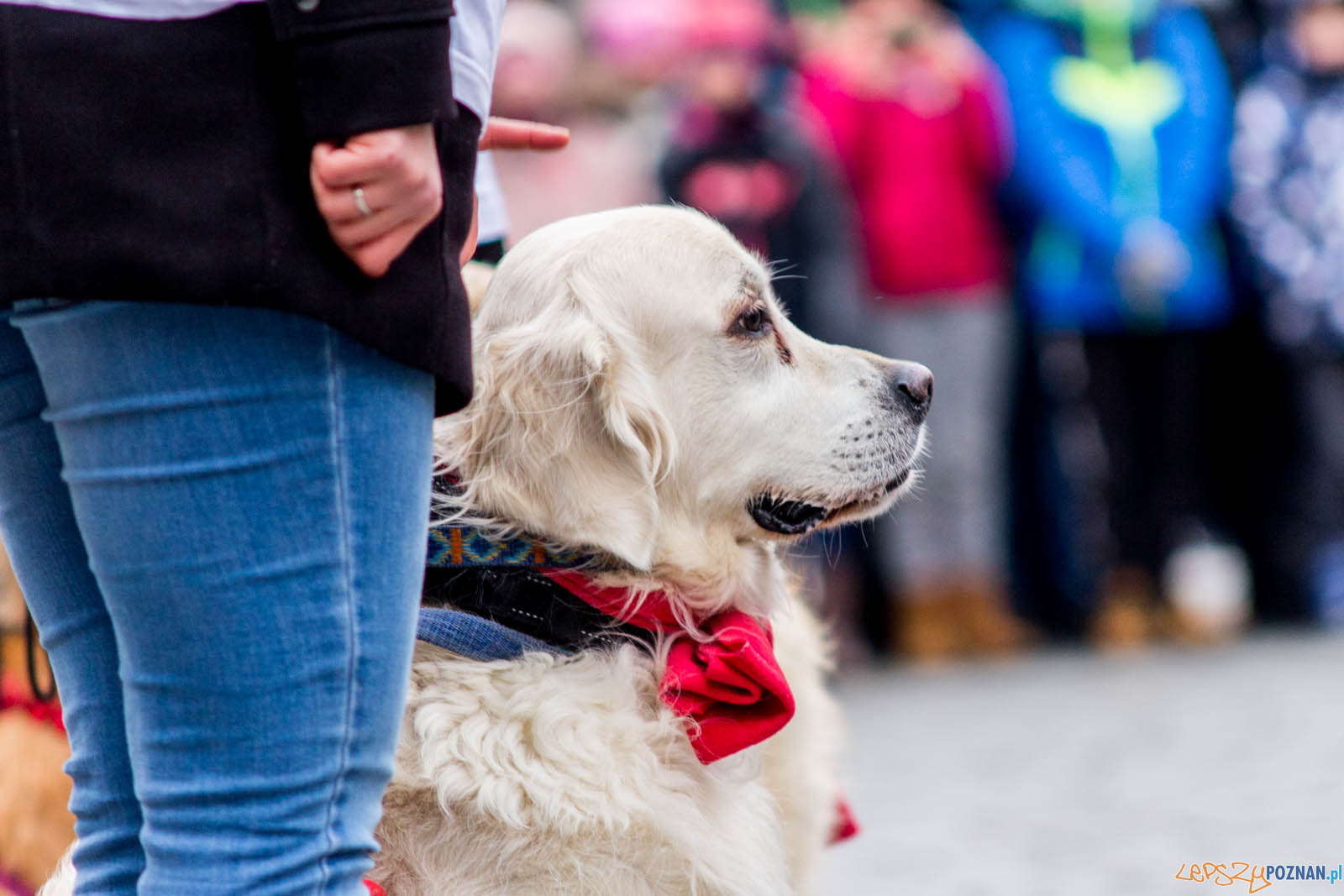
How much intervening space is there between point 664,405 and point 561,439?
0.24m

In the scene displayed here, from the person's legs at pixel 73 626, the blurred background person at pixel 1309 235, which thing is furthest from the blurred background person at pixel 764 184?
the person's legs at pixel 73 626

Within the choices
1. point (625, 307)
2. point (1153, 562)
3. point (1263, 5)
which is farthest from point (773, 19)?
point (625, 307)

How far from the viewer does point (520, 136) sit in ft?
6.72

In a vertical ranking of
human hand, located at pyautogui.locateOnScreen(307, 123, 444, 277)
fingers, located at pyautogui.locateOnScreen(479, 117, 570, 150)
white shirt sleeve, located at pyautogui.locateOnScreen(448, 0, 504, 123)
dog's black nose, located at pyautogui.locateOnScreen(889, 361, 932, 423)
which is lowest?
dog's black nose, located at pyautogui.locateOnScreen(889, 361, 932, 423)

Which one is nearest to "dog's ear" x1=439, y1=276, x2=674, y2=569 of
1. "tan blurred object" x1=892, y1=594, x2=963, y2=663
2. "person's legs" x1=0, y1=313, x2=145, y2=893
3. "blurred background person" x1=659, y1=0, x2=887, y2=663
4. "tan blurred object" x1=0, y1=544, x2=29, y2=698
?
"person's legs" x1=0, y1=313, x2=145, y2=893

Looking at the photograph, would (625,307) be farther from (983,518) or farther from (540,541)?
(983,518)

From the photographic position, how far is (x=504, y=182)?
18.1 ft

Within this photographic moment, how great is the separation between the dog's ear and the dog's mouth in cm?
21

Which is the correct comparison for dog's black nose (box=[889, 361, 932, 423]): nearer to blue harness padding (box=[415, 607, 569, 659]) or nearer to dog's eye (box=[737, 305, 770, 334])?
dog's eye (box=[737, 305, 770, 334])

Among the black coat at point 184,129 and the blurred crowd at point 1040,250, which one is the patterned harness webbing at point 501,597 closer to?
the black coat at point 184,129

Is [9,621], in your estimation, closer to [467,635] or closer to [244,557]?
[467,635]

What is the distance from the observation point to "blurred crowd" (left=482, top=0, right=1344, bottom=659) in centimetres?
574

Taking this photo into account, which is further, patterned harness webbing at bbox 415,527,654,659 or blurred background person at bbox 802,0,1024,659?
blurred background person at bbox 802,0,1024,659

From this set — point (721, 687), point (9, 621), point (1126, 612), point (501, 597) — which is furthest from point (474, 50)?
point (1126, 612)
